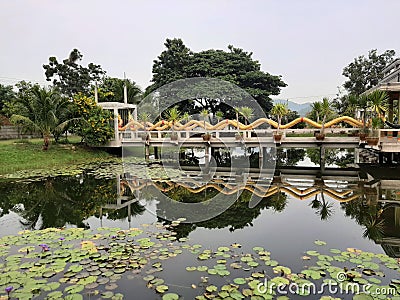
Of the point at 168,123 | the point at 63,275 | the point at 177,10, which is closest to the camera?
the point at 63,275

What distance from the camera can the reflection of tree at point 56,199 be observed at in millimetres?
5598

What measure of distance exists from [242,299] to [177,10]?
53.0ft

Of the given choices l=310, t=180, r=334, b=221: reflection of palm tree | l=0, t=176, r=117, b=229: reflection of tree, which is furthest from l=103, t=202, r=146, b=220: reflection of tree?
l=310, t=180, r=334, b=221: reflection of palm tree

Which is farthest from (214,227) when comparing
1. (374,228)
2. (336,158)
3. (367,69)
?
(367,69)

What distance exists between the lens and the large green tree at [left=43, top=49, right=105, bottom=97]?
2700cm

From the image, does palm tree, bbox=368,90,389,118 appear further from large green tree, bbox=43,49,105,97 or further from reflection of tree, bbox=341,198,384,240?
large green tree, bbox=43,49,105,97

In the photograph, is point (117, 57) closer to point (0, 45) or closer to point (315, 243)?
point (0, 45)

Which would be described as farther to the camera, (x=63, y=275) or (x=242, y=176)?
(x=242, y=176)

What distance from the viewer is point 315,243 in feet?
13.8

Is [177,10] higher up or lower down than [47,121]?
higher up

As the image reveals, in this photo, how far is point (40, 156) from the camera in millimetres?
11789

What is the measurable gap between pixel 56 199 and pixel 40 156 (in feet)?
18.6

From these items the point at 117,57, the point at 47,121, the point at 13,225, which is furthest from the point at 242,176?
the point at 117,57

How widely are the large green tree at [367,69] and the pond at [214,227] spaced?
19.3 m
